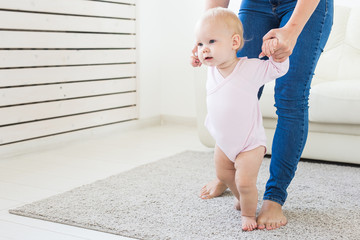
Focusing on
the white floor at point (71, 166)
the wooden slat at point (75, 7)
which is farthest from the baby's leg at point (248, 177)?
the wooden slat at point (75, 7)

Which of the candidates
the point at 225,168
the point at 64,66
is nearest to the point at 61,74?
the point at 64,66

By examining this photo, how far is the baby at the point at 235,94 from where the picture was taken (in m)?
1.39

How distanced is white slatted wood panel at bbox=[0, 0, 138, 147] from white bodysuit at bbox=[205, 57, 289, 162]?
147 centimetres

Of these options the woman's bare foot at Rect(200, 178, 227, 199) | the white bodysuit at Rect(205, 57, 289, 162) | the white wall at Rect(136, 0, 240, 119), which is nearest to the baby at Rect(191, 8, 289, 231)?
the white bodysuit at Rect(205, 57, 289, 162)

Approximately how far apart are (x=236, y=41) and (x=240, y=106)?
0.19 m

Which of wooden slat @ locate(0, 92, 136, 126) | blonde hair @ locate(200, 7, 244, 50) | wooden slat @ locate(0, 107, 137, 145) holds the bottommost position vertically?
wooden slat @ locate(0, 107, 137, 145)

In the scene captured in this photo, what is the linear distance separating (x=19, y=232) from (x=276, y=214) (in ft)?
2.54

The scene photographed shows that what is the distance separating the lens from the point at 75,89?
2.94 m

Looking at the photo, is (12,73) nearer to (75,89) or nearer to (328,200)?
(75,89)

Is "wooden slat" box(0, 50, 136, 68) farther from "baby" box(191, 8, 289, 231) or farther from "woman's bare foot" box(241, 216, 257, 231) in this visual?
"woman's bare foot" box(241, 216, 257, 231)

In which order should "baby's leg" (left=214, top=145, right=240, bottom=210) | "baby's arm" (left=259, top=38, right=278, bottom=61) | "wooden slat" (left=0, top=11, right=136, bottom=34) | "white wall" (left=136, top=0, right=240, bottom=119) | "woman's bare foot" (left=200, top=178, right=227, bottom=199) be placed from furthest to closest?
1. "white wall" (left=136, top=0, right=240, bottom=119)
2. "wooden slat" (left=0, top=11, right=136, bottom=34)
3. "woman's bare foot" (left=200, top=178, right=227, bottom=199)
4. "baby's leg" (left=214, top=145, right=240, bottom=210)
5. "baby's arm" (left=259, top=38, right=278, bottom=61)

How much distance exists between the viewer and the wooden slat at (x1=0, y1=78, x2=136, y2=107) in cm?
254

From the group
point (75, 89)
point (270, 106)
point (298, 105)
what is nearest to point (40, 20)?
point (75, 89)

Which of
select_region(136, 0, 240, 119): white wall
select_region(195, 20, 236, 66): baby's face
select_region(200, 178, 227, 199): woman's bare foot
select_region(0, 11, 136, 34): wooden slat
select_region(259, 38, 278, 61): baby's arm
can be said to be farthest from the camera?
select_region(136, 0, 240, 119): white wall
